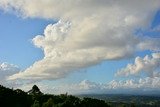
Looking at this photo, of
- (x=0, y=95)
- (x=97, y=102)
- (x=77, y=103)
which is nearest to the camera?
(x=0, y=95)

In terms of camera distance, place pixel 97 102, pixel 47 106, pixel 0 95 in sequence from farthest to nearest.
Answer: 1. pixel 97 102
2. pixel 0 95
3. pixel 47 106

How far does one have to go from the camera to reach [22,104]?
168125mm

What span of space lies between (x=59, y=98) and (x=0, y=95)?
105 ft

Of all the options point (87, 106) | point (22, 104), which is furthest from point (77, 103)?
point (22, 104)

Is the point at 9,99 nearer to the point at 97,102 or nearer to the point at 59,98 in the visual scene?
the point at 59,98

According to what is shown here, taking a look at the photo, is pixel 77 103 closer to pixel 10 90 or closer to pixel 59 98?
pixel 59 98

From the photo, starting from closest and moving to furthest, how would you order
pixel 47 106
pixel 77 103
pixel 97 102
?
1. pixel 47 106
2. pixel 77 103
3. pixel 97 102

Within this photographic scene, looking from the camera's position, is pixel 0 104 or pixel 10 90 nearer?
pixel 0 104

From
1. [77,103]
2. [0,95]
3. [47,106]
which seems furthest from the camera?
[77,103]

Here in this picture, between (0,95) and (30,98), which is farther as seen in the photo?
(30,98)

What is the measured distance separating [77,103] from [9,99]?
32295 mm

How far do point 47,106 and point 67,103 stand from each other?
12558 millimetres

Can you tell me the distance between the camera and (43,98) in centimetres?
18550

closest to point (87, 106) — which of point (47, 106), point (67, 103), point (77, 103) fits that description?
point (77, 103)
